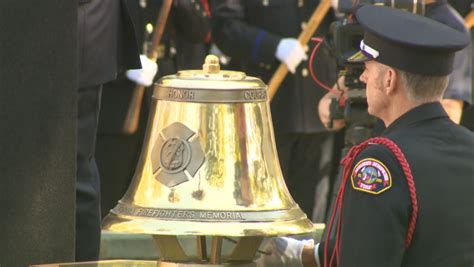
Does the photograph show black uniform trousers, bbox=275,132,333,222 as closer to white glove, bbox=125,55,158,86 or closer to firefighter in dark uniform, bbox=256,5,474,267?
white glove, bbox=125,55,158,86

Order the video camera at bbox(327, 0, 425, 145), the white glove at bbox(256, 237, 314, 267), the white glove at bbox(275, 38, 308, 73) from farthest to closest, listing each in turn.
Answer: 1. the white glove at bbox(275, 38, 308, 73)
2. the video camera at bbox(327, 0, 425, 145)
3. the white glove at bbox(256, 237, 314, 267)

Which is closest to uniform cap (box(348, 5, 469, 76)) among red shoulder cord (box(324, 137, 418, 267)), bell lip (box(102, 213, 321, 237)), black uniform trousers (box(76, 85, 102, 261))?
red shoulder cord (box(324, 137, 418, 267))

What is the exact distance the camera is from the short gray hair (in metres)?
3.51

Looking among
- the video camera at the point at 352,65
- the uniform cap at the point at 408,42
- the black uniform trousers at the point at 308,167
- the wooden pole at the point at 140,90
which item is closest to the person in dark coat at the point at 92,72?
the video camera at the point at 352,65

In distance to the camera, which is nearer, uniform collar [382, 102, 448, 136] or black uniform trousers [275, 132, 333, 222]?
→ uniform collar [382, 102, 448, 136]

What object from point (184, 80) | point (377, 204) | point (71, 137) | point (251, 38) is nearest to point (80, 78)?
point (71, 137)

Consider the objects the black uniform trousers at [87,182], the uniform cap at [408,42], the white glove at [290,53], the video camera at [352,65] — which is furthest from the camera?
the white glove at [290,53]

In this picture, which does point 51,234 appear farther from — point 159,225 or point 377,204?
point 377,204

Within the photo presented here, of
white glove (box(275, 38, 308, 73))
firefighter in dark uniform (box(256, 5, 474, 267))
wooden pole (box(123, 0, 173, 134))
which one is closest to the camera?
firefighter in dark uniform (box(256, 5, 474, 267))

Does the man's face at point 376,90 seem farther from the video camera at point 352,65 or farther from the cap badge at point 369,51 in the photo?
the video camera at point 352,65

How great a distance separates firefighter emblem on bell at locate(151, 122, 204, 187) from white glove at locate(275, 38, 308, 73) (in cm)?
404

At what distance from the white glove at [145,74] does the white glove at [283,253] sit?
3383 mm

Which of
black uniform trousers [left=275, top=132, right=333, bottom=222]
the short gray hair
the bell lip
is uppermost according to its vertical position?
the short gray hair

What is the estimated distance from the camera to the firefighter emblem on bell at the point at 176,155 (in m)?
3.55
